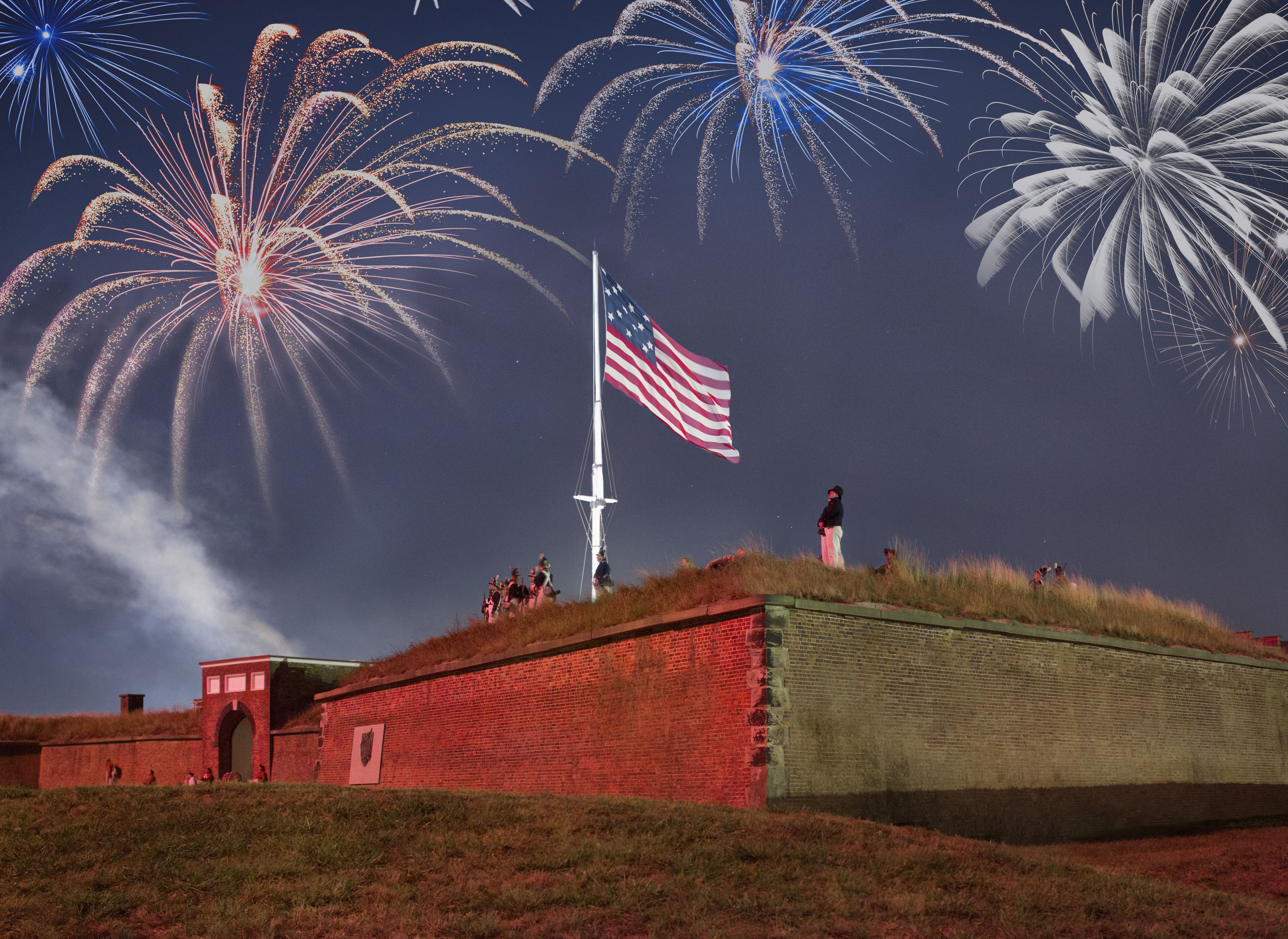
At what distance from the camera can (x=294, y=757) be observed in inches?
1256

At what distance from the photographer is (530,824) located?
12.4 m

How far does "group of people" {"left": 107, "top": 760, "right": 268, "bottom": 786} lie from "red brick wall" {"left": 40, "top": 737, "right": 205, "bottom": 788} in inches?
9.9

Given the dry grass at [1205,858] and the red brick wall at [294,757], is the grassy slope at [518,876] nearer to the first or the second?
the dry grass at [1205,858]

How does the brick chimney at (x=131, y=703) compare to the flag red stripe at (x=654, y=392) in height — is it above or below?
below

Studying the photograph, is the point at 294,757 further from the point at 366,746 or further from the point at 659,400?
the point at 659,400

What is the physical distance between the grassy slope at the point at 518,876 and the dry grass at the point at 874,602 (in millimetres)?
4330

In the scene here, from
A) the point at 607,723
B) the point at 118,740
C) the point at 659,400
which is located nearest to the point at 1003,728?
the point at 607,723

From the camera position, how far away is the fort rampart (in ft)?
51.3

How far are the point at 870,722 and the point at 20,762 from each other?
35.8m

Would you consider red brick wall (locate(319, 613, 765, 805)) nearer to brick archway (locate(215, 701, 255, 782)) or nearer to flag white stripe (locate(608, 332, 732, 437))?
flag white stripe (locate(608, 332, 732, 437))

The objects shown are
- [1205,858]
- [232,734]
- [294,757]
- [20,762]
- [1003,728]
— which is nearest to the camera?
[1205,858]

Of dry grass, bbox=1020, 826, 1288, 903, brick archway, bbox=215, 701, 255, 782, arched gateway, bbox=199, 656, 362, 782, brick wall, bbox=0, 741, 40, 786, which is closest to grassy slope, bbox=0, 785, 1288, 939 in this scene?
dry grass, bbox=1020, 826, 1288, 903

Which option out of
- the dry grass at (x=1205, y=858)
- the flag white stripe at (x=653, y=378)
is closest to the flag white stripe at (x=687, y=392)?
the flag white stripe at (x=653, y=378)

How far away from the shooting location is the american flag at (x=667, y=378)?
2536cm
